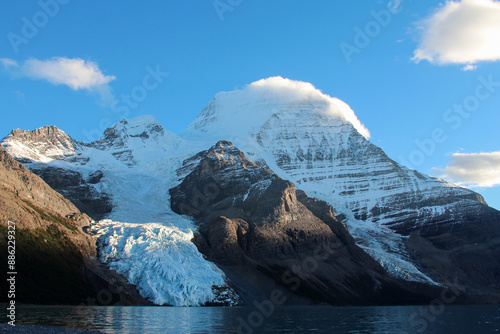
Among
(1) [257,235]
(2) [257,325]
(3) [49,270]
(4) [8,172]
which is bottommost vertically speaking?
(2) [257,325]

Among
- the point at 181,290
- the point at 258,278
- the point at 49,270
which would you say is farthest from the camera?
the point at 258,278

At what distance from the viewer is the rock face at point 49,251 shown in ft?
393

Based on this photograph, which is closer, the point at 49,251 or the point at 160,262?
the point at 49,251

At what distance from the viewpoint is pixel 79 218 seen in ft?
573

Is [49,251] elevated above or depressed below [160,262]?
above

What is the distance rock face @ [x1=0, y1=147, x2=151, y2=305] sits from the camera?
120 meters

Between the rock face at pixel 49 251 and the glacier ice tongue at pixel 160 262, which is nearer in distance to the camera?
the rock face at pixel 49 251

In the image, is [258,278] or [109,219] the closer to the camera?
[258,278]

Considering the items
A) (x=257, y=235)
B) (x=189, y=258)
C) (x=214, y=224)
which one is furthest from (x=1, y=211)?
(x=257, y=235)

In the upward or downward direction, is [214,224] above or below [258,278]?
above

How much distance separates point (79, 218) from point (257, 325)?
112 metres

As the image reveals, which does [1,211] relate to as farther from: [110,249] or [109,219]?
[109,219]

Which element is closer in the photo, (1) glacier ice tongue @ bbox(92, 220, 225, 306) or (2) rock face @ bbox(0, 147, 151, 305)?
(2) rock face @ bbox(0, 147, 151, 305)

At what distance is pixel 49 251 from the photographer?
440 ft
